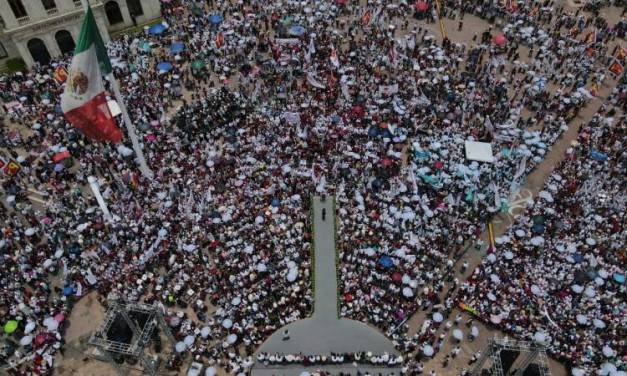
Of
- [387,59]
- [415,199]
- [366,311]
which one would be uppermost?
[387,59]

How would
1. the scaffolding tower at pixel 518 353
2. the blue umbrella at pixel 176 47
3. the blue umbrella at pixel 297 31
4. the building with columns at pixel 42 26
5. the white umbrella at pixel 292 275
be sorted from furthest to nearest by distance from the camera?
the blue umbrella at pixel 297 31
the blue umbrella at pixel 176 47
the building with columns at pixel 42 26
the white umbrella at pixel 292 275
the scaffolding tower at pixel 518 353

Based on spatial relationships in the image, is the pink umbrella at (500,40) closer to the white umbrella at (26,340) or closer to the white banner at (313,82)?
the white banner at (313,82)

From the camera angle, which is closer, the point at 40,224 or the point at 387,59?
the point at 40,224

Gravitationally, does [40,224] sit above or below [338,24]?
below

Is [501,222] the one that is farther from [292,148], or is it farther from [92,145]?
[92,145]

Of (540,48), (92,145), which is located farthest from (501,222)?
(92,145)

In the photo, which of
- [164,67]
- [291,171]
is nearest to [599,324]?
[291,171]

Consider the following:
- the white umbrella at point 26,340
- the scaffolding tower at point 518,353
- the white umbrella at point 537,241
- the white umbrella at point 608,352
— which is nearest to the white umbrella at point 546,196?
the white umbrella at point 537,241
